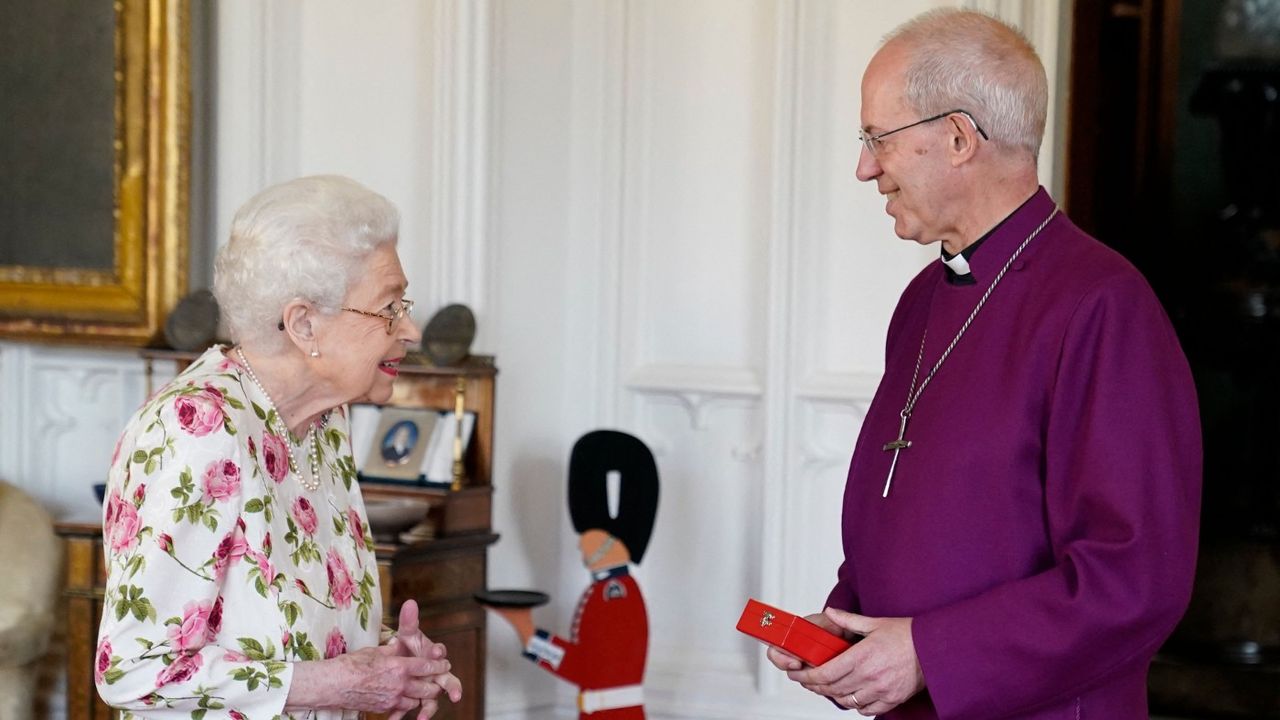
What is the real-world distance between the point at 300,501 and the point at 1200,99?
202 inches

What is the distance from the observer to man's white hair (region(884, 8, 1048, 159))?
7.65 ft

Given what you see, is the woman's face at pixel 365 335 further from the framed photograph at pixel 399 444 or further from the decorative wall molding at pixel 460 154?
the decorative wall molding at pixel 460 154

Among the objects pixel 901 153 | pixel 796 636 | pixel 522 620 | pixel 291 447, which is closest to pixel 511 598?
pixel 522 620

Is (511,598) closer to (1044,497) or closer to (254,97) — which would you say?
(254,97)

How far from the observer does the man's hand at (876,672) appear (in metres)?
2.26

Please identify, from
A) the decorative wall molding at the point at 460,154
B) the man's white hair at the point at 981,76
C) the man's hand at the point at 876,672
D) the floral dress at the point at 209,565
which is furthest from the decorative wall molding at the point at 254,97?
the man's hand at the point at 876,672

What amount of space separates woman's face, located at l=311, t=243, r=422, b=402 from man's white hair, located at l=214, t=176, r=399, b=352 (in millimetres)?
29

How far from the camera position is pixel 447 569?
4797mm

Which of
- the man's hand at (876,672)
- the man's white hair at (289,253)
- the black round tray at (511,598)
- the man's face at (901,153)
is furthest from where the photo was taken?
the black round tray at (511,598)

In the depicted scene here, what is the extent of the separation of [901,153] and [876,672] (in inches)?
31.8

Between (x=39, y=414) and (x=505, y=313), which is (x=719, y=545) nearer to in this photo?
(x=505, y=313)

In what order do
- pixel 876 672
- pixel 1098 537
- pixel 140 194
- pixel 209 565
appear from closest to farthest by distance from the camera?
pixel 1098 537 < pixel 876 672 < pixel 209 565 < pixel 140 194

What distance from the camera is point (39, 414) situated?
18.4 feet

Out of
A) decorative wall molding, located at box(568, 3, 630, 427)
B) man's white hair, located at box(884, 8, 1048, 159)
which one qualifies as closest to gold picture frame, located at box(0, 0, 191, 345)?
decorative wall molding, located at box(568, 3, 630, 427)
